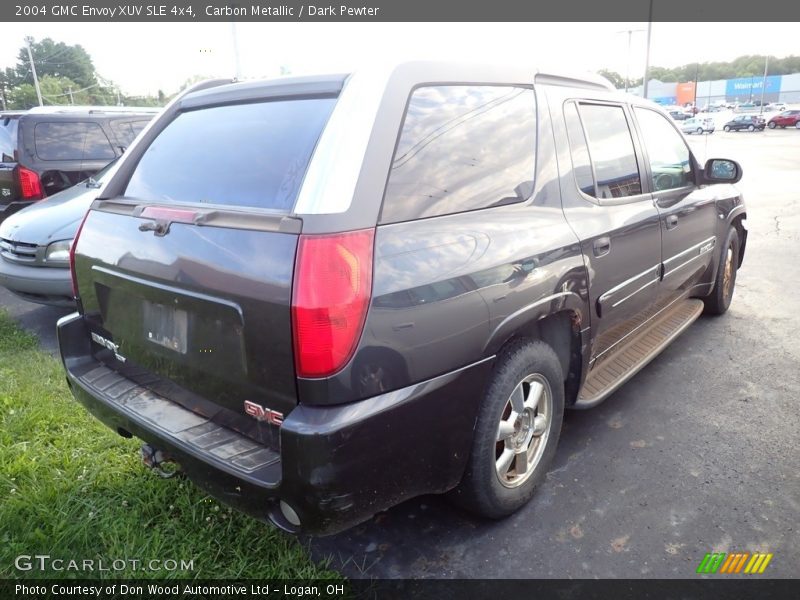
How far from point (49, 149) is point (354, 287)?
274 inches

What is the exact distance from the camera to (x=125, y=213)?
8.32ft

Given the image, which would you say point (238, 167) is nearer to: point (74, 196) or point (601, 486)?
point (601, 486)

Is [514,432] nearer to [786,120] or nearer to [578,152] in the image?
[578,152]

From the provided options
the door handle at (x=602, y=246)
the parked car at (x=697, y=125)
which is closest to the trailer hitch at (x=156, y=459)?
the door handle at (x=602, y=246)

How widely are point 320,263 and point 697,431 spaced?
2.65 m

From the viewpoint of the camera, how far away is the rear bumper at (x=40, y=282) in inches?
193

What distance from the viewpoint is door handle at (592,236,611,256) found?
2926 mm

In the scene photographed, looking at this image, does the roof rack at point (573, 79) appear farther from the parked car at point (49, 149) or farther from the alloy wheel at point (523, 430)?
the parked car at point (49, 149)

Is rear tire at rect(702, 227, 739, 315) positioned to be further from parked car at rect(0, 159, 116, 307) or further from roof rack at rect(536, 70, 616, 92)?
parked car at rect(0, 159, 116, 307)

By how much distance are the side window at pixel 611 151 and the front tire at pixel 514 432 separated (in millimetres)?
1079

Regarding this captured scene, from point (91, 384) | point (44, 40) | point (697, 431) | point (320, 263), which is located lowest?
point (697, 431)

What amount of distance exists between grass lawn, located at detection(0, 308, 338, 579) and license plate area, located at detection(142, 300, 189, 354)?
845mm

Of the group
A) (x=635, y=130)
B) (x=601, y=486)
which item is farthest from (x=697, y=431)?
(x=635, y=130)

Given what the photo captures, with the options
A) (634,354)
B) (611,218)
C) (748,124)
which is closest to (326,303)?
(611,218)
